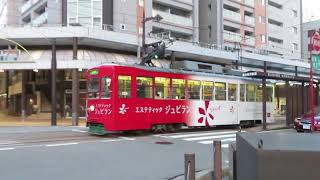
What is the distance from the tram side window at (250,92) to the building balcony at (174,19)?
20924mm

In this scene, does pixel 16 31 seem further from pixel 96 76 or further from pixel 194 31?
pixel 194 31

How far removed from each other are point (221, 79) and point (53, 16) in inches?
859

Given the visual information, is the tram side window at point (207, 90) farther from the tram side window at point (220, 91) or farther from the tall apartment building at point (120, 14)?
the tall apartment building at point (120, 14)

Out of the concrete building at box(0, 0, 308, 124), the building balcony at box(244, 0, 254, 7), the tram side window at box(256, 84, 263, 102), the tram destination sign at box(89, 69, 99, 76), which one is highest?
the building balcony at box(244, 0, 254, 7)

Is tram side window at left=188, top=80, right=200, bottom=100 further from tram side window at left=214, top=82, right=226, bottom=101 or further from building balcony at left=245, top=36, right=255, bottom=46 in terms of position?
building balcony at left=245, top=36, right=255, bottom=46

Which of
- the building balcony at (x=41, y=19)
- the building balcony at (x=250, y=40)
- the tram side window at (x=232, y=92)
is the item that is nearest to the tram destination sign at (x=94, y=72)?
the tram side window at (x=232, y=92)

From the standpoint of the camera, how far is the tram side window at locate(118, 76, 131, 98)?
63.3ft

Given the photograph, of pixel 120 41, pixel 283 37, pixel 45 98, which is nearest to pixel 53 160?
pixel 120 41

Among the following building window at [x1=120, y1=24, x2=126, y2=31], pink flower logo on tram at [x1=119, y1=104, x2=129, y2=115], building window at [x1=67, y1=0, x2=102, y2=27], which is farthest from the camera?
building window at [x1=120, y1=24, x2=126, y2=31]

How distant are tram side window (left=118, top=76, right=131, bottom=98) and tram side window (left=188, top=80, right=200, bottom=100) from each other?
13.4 ft

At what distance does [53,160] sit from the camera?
40.4 ft

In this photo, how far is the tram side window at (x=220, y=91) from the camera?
945 inches

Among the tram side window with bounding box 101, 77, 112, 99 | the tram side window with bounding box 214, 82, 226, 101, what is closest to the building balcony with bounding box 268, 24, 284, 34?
the tram side window with bounding box 214, 82, 226, 101

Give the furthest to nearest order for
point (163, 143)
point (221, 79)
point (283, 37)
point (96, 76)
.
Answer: point (283, 37)
point (221, 79)
point (96, 76)
point (163, 143)
